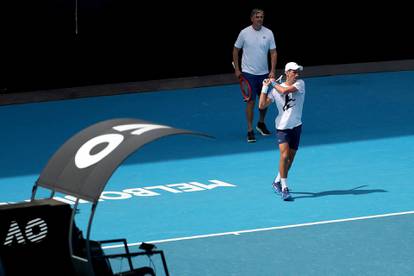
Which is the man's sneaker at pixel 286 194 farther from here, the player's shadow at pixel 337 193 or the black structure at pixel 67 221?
the black structure at pixel 67 221

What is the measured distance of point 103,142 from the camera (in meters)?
9.76

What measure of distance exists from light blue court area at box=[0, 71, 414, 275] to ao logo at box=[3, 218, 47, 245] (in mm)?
3363

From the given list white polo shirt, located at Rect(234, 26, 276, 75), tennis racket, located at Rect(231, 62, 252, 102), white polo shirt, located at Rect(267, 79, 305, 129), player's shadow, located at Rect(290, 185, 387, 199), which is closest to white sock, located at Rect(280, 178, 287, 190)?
player's shadow, located at Rect(290, 185, 387, 199)

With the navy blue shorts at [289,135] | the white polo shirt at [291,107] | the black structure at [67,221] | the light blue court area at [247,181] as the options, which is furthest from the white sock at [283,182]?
the black structure at [67,221]

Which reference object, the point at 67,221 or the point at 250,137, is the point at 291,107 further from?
the point at 67,221

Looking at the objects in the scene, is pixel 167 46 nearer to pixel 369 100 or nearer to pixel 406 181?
pixel 369 100

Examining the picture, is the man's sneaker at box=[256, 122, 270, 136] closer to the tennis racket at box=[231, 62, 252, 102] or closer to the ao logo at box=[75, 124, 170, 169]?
the tennis racket at box=[231, 62, 252, 102]

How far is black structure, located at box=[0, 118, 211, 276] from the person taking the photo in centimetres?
921

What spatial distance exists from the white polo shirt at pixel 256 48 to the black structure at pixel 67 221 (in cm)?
984

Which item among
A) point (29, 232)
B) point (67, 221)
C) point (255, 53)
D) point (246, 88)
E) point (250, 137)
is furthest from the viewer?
point (255, 53)

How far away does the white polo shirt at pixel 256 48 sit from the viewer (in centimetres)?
1942

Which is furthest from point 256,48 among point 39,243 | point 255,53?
point 39,243

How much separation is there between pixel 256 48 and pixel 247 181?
3.53 metres

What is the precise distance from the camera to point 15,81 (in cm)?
2366
